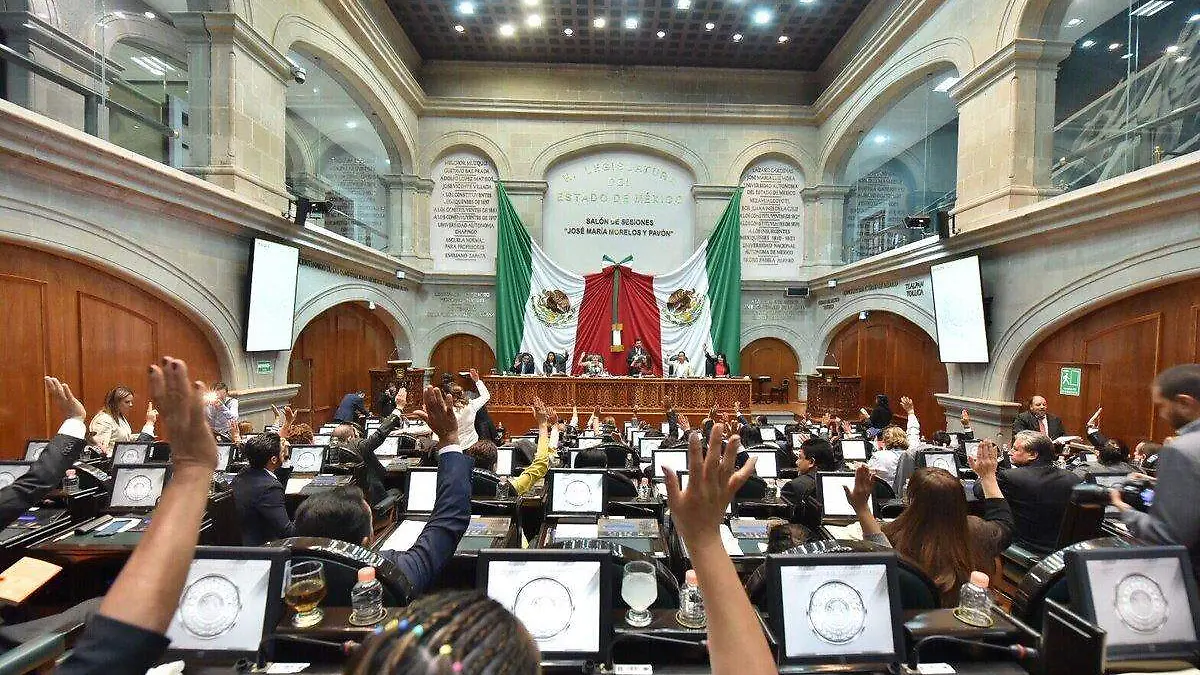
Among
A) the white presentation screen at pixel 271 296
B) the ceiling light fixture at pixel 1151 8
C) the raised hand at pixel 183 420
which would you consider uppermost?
the ceiling light fixture at pixel 1151 8

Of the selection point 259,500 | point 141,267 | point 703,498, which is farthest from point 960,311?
point 141,267

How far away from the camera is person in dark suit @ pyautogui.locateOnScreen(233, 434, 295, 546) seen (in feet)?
9.73

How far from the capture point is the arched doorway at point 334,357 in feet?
33.5

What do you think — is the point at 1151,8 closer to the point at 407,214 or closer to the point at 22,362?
the point at 22,362

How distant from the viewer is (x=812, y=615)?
168 cm

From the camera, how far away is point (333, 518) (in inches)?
94.0

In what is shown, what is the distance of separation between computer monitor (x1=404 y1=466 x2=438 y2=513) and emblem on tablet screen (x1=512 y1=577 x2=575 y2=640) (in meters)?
2.01

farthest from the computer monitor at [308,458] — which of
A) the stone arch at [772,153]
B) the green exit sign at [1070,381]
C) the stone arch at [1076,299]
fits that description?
the stone arch at [772,153]

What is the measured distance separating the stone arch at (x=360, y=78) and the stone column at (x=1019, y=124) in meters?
10.8

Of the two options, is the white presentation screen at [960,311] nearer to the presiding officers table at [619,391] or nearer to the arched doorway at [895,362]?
the arched doorway at [895,362]

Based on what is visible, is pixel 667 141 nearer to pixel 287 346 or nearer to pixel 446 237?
pixel 446 237

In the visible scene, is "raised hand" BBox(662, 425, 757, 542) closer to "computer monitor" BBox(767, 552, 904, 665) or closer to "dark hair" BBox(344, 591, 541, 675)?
"dark hair" BBox(344, 591, 541, 675)

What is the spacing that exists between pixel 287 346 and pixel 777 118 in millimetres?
12604

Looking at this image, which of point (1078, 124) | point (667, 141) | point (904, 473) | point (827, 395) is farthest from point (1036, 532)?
point (667, 141)
